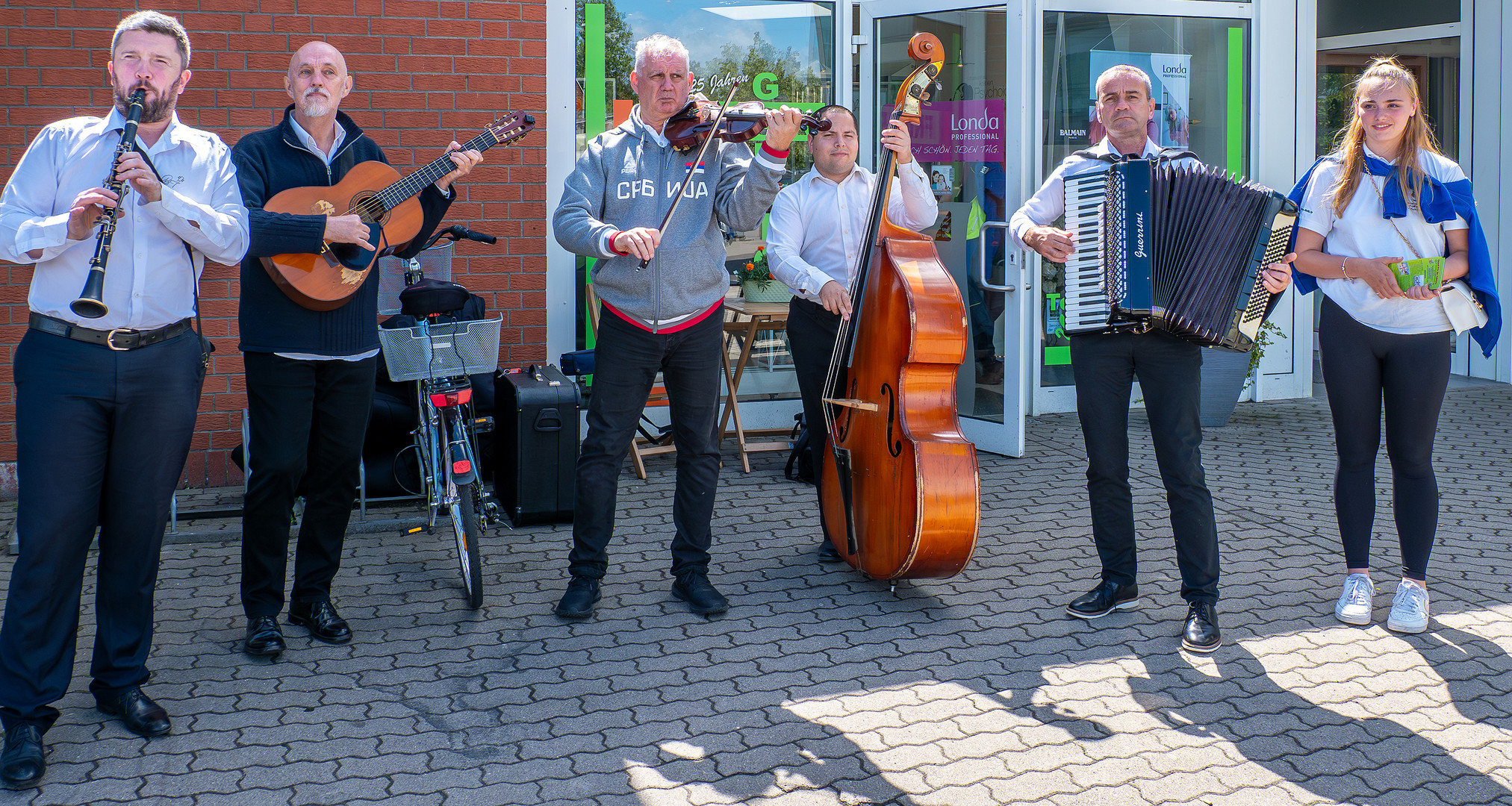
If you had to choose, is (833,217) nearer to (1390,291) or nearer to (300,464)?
(1390,291)

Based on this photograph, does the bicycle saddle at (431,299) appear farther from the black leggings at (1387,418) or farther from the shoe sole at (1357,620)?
the shoe sole at (1357,620)

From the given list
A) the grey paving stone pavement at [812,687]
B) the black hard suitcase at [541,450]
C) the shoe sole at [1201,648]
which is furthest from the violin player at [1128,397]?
the black hard suitcase at [541,450]

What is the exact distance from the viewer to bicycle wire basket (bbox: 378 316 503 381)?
452 cm

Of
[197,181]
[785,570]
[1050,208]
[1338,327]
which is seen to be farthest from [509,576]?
[1338,327]

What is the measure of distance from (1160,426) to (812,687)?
4.39 feet

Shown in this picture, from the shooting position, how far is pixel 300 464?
370 centimetres

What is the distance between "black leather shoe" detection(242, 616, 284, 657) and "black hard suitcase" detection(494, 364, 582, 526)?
160cm

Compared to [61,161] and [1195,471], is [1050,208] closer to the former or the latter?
[1195,471]

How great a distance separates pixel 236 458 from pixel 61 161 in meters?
2.56

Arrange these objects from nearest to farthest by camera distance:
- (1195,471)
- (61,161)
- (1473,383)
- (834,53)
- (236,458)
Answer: (61,161)
(1195,471)
(236,458)
(834,53)
(1473,383)

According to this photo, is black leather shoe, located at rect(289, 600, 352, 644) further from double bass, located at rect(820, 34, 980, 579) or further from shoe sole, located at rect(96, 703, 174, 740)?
double bass, located at rect(820, 34, 980, 579)

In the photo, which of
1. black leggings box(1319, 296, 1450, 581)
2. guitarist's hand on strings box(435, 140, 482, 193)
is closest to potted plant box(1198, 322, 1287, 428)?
black leggings box(1319, 296, 1450, 581)

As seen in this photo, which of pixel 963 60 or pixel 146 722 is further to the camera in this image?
pixel 963 60

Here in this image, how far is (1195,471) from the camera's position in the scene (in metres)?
3.81
